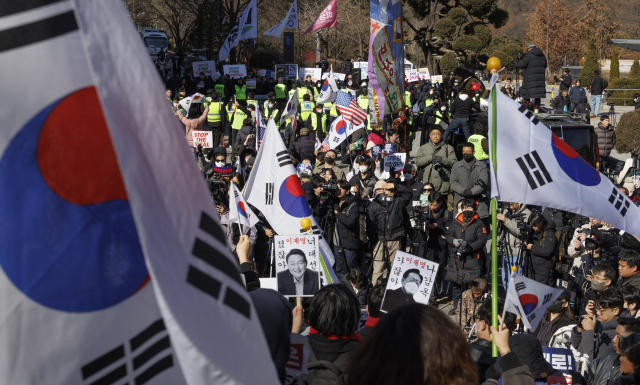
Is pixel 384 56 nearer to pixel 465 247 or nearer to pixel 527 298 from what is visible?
pixel 465 247

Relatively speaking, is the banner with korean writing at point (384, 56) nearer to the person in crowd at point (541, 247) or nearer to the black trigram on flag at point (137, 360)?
the person in crowd at point (541, 247)

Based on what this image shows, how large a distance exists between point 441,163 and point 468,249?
2.95 metres

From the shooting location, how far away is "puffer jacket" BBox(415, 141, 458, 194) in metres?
9.88

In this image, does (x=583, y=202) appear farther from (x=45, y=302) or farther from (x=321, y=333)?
(x=45, y=302)

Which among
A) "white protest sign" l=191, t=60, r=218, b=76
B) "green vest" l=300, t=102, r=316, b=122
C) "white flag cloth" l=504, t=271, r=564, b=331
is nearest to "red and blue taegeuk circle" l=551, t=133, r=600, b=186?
"white flag cloth" l=504, t=271, r=564, b=331

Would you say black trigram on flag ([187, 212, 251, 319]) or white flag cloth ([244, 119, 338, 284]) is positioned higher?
black trigram on flag ([187, 212, 251, 319])

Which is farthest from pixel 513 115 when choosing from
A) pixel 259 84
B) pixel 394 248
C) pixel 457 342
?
pixel 259 84

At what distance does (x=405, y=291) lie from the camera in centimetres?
505

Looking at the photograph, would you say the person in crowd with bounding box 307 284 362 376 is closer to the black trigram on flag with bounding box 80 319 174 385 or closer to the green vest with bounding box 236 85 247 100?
→ the black trigram on flag with bounding box 80 319 174 385

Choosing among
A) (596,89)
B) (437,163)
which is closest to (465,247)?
(437,163)

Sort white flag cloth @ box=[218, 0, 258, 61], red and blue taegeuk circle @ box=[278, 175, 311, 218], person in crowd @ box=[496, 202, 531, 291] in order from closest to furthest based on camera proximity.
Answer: red and blue taegeuk circle @ box=[278, 175, 311, 218]
person in crowd @ box=[496, 202, 531, 291]
white flag cloth @ box=[218, 0, 258, 61]

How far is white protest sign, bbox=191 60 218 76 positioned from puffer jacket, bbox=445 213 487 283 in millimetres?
17850

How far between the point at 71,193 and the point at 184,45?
136ft

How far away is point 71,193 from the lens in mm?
1362
